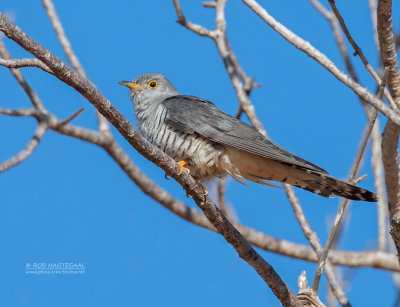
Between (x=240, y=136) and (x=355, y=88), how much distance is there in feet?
3.51

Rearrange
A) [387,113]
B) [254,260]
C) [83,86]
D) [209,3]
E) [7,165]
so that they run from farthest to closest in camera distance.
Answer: [209,3] → [7,165] → [254,260] → [387,113] → [83,86]

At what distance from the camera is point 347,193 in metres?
3.94

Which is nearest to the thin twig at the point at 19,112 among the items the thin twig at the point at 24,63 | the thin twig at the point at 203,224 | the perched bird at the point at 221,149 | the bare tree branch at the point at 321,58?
the thin twig at the point at 203,224

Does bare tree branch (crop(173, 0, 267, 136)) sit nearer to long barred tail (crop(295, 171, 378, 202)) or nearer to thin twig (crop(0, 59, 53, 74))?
long barred tail (crop(295, 171, 378, 202))

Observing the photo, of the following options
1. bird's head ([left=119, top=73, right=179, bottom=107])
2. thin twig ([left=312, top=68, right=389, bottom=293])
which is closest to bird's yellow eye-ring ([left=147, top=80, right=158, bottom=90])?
bird's head ([left=119, top=73, right=179, bottom=107])

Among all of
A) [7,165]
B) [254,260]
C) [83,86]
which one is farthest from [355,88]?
[7,165]

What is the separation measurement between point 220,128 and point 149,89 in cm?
119

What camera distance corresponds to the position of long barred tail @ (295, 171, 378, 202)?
3.85 m

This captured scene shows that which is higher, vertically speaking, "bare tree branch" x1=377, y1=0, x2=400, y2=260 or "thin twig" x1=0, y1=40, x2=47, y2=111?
"thin twig" x1=0, y1=40, x2=47, y2=111

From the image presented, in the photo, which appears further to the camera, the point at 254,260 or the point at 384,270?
the point at 384,270

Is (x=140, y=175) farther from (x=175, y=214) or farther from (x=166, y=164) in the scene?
(x=166, y=164)

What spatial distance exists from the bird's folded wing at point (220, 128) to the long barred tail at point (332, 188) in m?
0.11

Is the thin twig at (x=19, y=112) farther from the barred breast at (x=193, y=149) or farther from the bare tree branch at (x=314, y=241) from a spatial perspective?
the bare tree branch at (x=314, y=241)

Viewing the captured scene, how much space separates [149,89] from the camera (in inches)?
209
